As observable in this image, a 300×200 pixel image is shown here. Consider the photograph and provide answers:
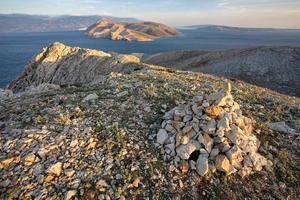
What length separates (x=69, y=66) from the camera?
37.1 meters

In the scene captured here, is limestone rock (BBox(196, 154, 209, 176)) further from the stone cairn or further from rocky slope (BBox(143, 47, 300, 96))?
rocky slope (BBox(143, 47, 300, 96))

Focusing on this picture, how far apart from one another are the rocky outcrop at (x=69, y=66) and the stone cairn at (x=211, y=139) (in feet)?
69.8

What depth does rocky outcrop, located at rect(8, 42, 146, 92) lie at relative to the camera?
34.0 m

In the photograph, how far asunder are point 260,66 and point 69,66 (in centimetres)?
3284

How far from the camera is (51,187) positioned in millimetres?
8148

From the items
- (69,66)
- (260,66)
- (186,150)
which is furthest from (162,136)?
(260,66)

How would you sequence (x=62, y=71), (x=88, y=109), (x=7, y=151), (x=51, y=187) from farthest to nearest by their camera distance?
(x=62, y=71)
(x=88, y=109)
(x=7, y=151)
(x=51, y=187)

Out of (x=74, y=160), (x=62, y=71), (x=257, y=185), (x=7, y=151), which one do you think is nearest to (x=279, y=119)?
(x=257, y=185)

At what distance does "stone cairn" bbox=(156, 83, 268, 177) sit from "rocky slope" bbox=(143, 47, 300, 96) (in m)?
32.9

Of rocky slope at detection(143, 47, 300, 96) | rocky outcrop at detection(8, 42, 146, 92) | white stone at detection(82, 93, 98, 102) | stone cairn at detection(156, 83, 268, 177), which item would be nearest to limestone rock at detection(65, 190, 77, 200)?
stone cairn at detection(156, 83, 268, 177)

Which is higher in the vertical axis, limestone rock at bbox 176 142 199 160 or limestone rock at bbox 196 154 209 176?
limestone rock at bbox 176 142 199 160

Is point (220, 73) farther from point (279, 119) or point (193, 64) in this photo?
point (279, 119)

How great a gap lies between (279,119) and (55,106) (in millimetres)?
10663

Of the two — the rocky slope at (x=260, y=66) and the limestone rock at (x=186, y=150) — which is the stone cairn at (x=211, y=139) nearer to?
the limestone rock at (x=186, y=150)
